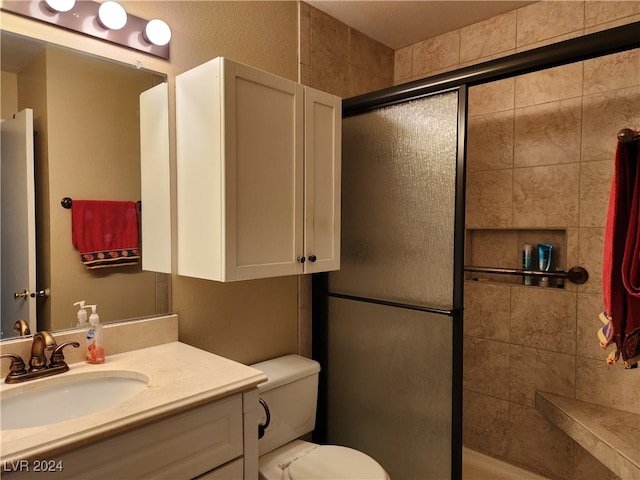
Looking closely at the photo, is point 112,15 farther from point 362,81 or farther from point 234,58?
point 362,81

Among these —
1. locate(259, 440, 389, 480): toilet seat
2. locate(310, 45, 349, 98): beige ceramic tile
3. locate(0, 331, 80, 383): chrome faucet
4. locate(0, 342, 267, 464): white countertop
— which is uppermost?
locate(310, 45, 349, 98): beige ceramic tile

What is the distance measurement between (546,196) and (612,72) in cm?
63

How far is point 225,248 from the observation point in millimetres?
1366

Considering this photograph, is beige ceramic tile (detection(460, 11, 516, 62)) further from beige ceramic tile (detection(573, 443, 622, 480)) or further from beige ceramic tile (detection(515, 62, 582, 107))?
beige ceramic tile (detection(573, 443, 622, 480))

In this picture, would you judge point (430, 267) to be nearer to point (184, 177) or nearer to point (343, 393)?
point (343, 393)

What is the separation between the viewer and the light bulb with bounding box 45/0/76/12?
127 centimetres

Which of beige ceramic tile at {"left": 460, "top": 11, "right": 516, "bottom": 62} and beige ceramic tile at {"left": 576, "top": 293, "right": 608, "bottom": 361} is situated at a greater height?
beige ceramic tile at {"left": 460, "top": 11, "right": 516, "bottom": 62}

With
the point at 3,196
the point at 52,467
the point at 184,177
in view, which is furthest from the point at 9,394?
the point at 184,177

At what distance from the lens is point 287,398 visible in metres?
1.75

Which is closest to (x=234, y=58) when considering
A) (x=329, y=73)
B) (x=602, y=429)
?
(x=329, y=73)

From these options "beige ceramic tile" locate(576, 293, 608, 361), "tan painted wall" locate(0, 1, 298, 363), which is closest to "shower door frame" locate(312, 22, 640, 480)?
"tan painted wall" locate(0, 1, 298, 363)

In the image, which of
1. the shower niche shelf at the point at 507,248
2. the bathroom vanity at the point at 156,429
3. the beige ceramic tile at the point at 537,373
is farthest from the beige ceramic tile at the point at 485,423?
the bathroom vanity at the point at 156,429

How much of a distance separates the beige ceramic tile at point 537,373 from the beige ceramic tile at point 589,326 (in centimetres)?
Answer: 8

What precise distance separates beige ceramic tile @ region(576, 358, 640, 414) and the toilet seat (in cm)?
120
